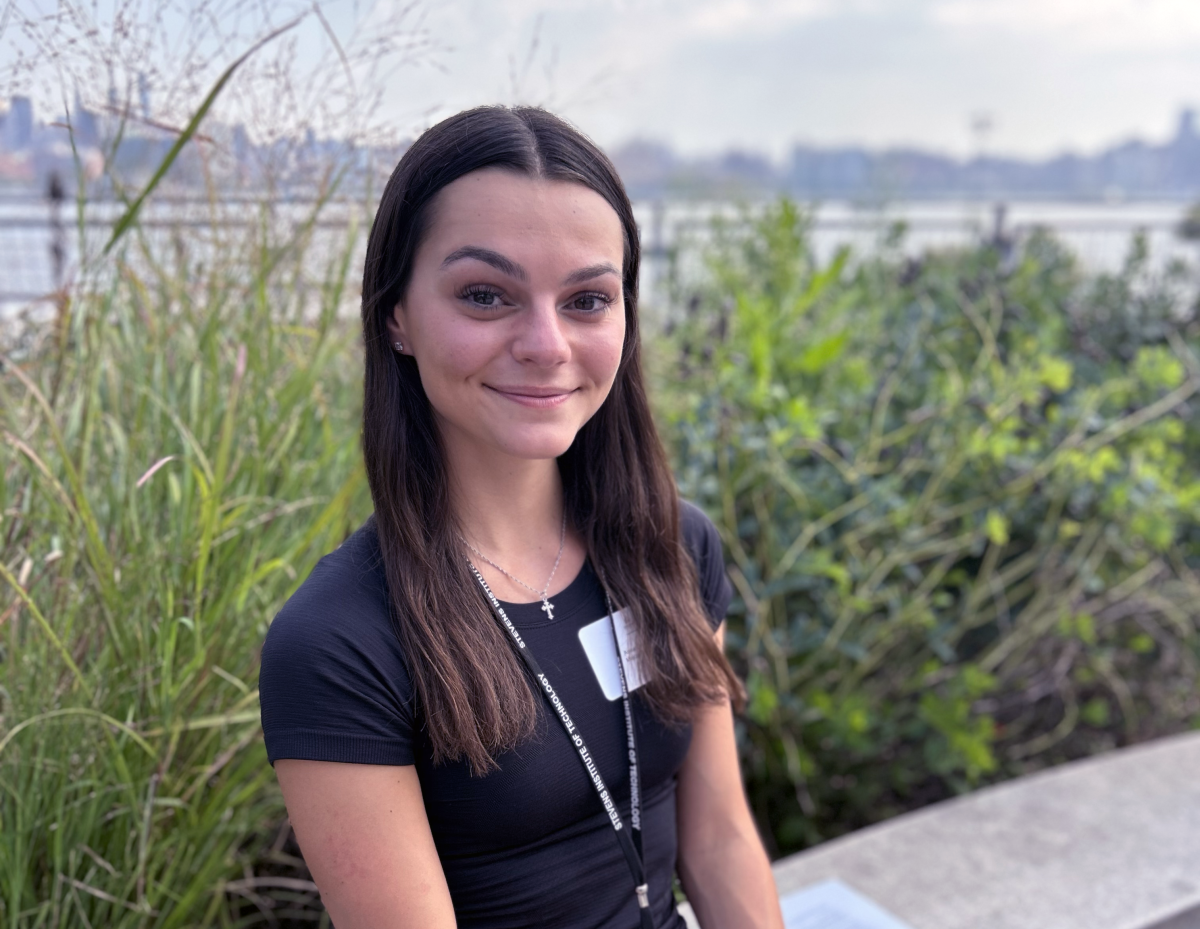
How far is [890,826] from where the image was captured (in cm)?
257

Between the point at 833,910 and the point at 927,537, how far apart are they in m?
1.25

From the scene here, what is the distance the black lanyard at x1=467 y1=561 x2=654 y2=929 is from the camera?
1.34m

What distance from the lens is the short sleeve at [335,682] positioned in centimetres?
114

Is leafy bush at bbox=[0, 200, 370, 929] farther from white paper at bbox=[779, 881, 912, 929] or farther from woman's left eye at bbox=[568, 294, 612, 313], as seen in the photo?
white paper at bbox=[779, 881, 912, 929]

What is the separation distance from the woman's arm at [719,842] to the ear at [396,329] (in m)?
0.69

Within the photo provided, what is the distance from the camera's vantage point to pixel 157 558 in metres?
1.65

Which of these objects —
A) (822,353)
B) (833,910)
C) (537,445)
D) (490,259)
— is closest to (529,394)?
(537,445)

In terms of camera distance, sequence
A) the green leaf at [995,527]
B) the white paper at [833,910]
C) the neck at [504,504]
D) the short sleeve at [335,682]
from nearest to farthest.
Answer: the short sleeve at [335,682]
the neck at [504,504]
the white paper at [833,910]
the green leaf at [995,527]

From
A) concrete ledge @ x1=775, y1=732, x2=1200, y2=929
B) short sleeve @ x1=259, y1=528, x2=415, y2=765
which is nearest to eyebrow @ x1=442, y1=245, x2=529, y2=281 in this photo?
short sleeve @ x1=259, y1=528, x2=415, y2=765

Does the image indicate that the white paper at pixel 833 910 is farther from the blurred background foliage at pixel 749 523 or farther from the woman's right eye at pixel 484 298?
the woman's right eye at pixel 484 298

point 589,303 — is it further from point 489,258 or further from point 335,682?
point 335,682


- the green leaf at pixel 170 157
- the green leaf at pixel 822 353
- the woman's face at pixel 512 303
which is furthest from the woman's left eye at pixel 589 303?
the green leaf at pixel 822 353

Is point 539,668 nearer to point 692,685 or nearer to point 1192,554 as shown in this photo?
point 692,685

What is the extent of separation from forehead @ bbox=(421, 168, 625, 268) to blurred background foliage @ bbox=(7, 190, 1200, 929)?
0.64 meters
